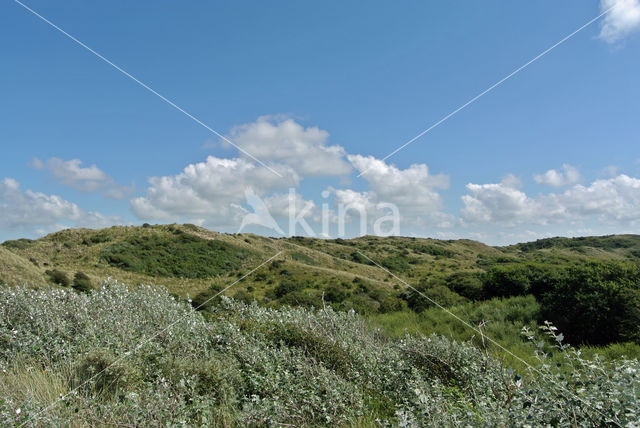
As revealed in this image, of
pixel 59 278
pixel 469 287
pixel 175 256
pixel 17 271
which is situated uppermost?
pixel 175 256

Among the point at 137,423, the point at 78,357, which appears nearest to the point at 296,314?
the point at 78,357

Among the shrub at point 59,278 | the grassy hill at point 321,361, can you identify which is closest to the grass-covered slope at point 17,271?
the shrub at point 59,278

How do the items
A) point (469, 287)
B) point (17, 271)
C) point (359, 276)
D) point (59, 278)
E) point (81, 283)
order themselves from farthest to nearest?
1. point (359, 276)
2. point (59, 278)
3. point (81, 283)
4. point (17, 271)
5. point (469, 287)

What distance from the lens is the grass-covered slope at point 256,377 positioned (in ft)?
12.1

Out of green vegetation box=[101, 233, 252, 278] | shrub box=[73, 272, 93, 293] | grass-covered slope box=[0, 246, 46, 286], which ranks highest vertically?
green vegetation box=[101, 233, 252, 278]

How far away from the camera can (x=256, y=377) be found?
17.6ft

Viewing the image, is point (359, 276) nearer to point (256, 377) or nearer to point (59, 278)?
point (59, 278)

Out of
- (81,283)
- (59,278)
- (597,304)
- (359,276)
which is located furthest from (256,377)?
(359,276)

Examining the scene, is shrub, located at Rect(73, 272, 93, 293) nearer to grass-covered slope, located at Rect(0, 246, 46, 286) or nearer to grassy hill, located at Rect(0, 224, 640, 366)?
grassy hill, located at Rect(0, 224, 640, 366)

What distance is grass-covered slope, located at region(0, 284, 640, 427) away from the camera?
370cm

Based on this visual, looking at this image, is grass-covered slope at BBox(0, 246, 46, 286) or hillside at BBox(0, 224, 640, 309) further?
hillside at BBox(0, 224, 640, 309)

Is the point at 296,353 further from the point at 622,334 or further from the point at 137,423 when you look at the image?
the point at 622,334

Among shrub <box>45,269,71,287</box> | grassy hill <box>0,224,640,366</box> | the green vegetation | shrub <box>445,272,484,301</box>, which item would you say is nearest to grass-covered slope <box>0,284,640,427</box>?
grassy hill <box>0,224,640,366</box>

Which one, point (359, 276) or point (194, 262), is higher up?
point (194, 262)
